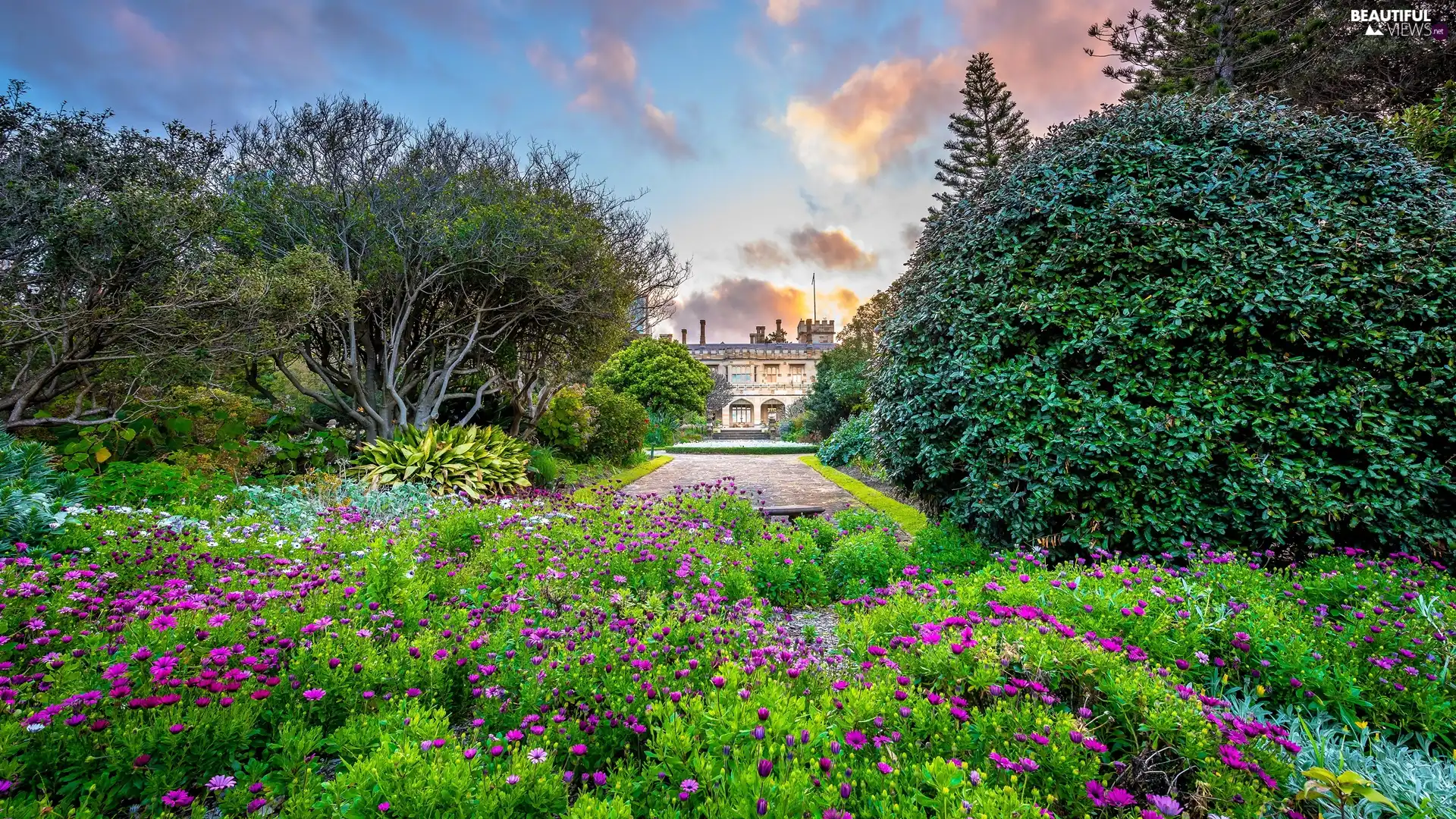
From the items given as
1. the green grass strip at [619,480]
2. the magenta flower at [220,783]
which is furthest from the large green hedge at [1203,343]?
the magenta flower at [220,783]

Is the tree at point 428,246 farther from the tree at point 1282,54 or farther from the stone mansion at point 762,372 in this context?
the stone mansion at point 762,372

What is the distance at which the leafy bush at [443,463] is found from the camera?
7859 mm

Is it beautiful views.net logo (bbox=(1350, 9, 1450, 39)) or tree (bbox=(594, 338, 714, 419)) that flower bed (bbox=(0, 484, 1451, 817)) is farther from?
tree (bbox=(594, 338, 714, 419))

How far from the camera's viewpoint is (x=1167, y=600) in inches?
106

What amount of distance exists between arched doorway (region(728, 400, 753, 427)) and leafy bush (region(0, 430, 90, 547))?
54674 millimetres

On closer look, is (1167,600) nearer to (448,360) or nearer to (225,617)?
(225,617)

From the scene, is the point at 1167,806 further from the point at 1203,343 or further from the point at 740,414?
the point at 740,414

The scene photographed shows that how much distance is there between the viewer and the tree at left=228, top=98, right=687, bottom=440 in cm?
842

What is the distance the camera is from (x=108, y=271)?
5.72 meters

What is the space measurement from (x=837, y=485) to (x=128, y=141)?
11489 mm

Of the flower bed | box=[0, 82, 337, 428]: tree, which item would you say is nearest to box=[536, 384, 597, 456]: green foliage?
box=[0, 82, 337, 428]: tree

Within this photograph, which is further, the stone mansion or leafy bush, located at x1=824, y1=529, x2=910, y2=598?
the stone mansion

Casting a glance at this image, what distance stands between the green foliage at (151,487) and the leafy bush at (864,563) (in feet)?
19.3

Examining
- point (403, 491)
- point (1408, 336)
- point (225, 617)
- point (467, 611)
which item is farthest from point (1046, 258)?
point (403, 491)
